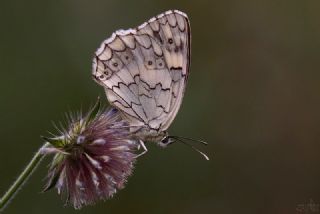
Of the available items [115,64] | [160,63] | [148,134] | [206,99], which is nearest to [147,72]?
[160,63]

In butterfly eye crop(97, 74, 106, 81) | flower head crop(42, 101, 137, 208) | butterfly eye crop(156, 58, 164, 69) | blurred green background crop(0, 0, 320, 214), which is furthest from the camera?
blurred green background crop(0, 0, 320, 214)

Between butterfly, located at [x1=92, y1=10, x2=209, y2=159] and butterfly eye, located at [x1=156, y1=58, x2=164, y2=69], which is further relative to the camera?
butterfly eye, located at [x1=156, y1=58, x2=164, y2=69]

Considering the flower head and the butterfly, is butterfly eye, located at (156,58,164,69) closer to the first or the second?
the butterfly

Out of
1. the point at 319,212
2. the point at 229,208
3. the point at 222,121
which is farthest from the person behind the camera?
the point at 222,121

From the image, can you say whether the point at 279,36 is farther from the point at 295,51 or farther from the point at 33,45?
the point at 33,45

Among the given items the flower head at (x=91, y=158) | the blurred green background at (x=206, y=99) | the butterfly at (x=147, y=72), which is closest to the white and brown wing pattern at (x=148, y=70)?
the butterfly at (x=147, y=72)

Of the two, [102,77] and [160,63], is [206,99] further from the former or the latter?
[102,77]

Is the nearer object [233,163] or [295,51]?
[233,163]

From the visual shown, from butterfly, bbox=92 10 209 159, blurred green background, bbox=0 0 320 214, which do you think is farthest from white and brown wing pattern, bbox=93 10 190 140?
blurred green background, bbox=0 0 320 214

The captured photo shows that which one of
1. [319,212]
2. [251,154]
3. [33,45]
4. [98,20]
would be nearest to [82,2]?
[98,20]
